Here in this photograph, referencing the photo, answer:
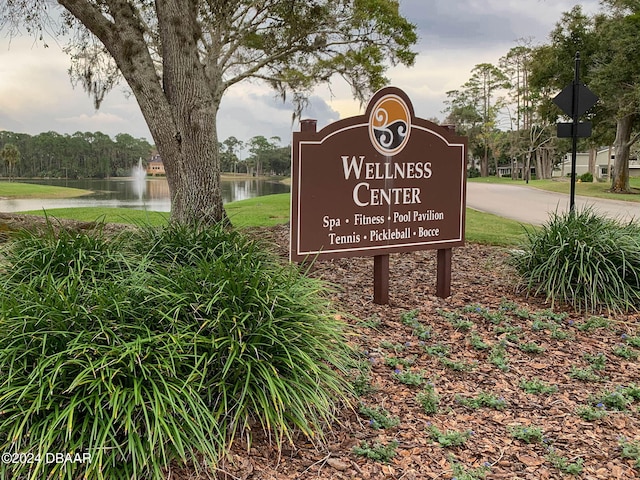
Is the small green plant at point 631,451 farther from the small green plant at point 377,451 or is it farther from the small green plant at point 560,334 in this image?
the small green plant at point 560,334

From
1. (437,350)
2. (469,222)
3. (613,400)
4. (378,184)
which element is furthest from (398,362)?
(469,222)

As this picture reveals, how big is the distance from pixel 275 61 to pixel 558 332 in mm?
15328

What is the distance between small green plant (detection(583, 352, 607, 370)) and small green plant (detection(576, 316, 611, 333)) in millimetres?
518

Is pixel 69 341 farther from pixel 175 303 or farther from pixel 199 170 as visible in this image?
pixel 199 170

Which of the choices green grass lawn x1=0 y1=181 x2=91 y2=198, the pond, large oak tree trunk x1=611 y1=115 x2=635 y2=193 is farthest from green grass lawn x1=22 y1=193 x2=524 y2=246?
large oak tree trunk x1=611 y1=115 x2=635 y2=193

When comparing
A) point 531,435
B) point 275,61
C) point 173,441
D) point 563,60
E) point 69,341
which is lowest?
point 531,435

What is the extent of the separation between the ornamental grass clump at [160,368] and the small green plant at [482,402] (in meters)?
0.81

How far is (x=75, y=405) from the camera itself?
2.45 metres

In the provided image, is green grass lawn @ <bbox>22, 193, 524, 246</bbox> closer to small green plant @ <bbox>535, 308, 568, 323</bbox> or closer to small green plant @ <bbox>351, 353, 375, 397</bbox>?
small green plant @ <bbox>535, 308, 568, 323</bbox>

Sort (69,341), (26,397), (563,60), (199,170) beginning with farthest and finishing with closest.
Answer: (563,60)
(199,170)
(69,341)
(26,397)

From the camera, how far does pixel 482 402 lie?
3508mm

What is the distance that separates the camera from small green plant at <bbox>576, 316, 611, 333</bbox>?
4855 millimetres

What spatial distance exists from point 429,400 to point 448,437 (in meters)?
0.38

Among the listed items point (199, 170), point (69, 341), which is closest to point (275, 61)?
point (199, 170)
